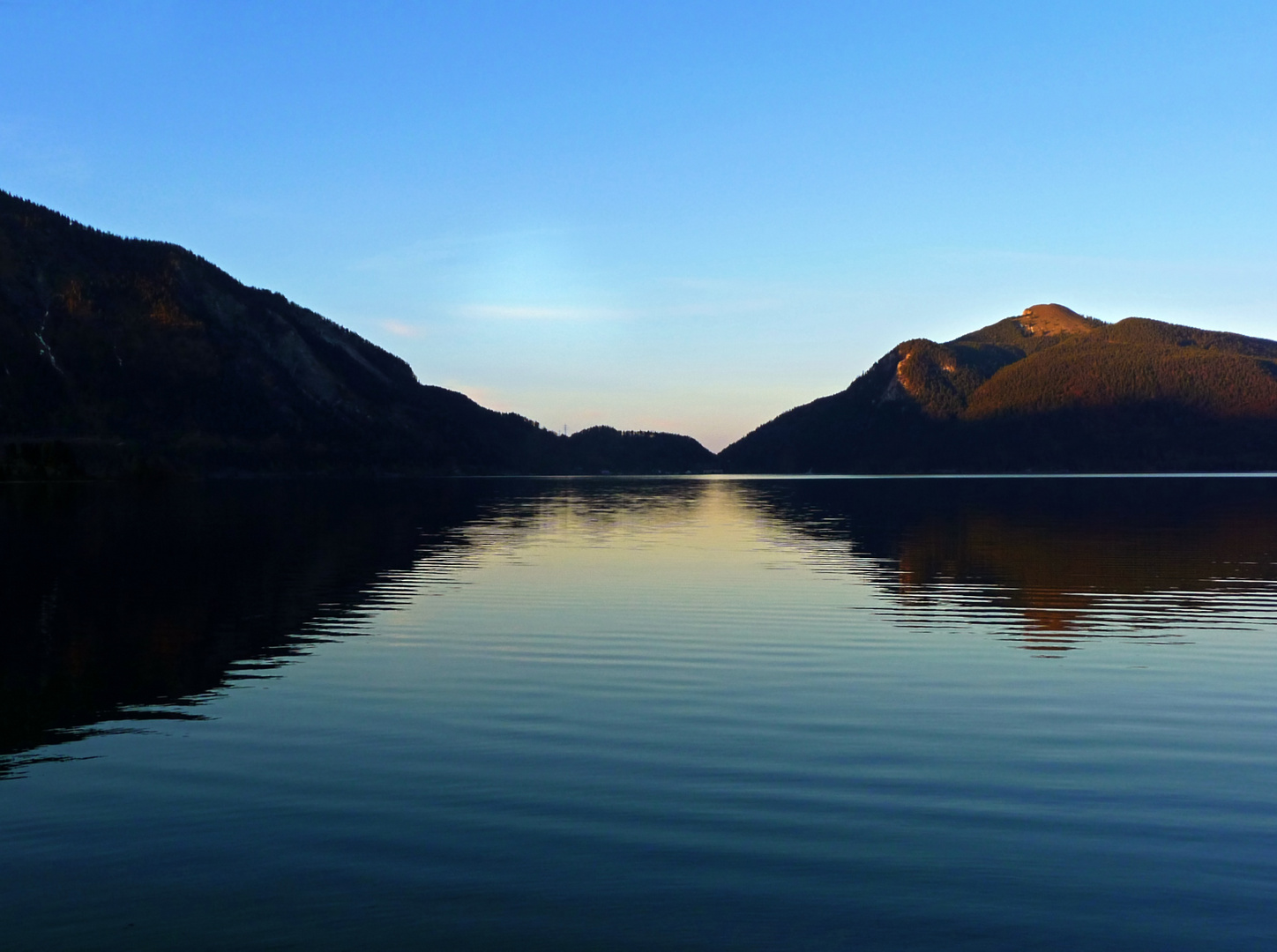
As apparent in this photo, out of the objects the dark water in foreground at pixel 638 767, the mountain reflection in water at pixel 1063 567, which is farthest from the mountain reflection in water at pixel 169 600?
the mountain reflection in water at pixel 1063 567

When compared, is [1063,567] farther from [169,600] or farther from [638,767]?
[638,767]

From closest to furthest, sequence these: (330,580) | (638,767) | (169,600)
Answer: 1. (638,767)
2. (169,600)
3. (330,580)

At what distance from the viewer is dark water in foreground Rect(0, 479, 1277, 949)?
12.0 meters

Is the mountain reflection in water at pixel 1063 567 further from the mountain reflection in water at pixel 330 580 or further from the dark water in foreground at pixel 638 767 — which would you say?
the dark water in foreground at pixel 638 767

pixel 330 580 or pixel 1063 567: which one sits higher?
pixel 1063 567

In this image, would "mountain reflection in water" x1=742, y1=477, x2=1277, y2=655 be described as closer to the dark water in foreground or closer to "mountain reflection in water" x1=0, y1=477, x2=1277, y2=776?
"mountain reflection in water" x1=0, y1=477, x2=1277, y2=776

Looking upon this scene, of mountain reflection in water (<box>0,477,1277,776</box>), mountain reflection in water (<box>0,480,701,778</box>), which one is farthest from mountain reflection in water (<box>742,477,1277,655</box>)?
mountain reflection in water (<box>0,480,701,778</box>)

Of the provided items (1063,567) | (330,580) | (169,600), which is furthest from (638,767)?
(1063,567)

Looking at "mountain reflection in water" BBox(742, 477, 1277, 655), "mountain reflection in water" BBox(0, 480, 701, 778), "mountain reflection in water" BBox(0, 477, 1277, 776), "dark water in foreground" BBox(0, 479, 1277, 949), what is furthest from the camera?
"mountain reflection in water" BBox(742, 477, 1277, 655)

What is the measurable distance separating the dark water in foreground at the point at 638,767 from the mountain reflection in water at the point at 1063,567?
1.41 ft

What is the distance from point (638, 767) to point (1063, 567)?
4140cm

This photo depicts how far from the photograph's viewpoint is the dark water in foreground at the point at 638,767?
1198 centimetres

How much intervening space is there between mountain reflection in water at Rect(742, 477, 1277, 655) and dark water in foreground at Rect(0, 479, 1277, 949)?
43 cm

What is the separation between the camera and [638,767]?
1789 centimetres
